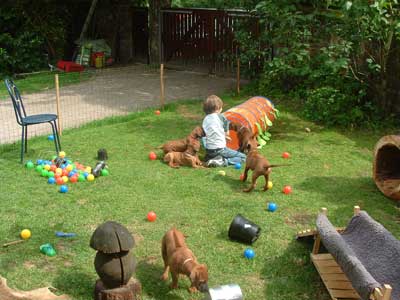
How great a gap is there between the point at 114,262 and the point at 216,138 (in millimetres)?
4256

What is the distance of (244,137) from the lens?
863 cm

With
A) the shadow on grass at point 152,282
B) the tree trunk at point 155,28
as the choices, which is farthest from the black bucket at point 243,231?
the tree trunk at point 155,28

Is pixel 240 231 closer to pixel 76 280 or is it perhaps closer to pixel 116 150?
pixel 76 280

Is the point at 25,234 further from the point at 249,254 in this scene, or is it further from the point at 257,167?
the point at 257,167

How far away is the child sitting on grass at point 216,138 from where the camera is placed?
27.6 ft

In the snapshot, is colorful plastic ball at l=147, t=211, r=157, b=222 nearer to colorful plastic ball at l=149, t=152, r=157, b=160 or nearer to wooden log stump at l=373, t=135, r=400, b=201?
colorful plastic ball at l=149, t=152, r=157, b=160

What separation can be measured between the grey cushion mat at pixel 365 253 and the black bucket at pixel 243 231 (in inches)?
35.2

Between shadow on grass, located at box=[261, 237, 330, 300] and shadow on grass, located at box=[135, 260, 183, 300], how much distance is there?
3.13 ft

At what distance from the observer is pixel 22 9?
18.7m

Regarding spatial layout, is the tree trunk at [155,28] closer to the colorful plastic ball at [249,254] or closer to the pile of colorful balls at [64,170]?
the pile of colorful balls at [64,170]

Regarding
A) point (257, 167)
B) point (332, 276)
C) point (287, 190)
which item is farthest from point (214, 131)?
point (332, 276)

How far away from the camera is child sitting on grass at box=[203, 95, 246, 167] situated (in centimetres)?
840

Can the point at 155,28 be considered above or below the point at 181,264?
above

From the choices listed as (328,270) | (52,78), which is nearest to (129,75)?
(52,78)
